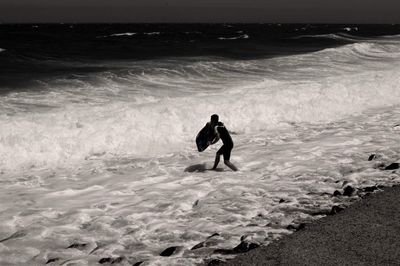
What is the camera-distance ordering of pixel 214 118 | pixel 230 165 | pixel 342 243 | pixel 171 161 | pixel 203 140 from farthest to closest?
pixel 171 161
pixel 203 140
pixel 214 118
pixel 230 165
pixel 342 243

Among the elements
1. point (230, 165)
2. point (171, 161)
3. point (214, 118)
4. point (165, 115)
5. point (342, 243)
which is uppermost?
point (214, 118)

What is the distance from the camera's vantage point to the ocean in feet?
20.9

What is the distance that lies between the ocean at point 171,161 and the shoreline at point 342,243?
0.27m

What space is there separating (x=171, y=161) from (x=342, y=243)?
17.7 ft

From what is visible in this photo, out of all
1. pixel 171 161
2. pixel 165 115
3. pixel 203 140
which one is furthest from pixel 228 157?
pixel 165 115

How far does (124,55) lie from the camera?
34.6 metres

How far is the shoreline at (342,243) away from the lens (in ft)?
17.4

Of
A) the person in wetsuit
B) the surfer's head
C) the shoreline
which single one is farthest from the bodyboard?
the shoreline

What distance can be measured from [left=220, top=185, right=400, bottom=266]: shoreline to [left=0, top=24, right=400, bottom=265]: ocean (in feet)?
0.90

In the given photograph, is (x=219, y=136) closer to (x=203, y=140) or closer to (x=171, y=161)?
(x=203, y=140)

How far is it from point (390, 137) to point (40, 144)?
26.1ft

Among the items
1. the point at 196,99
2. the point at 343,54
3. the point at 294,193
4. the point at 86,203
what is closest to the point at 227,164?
the point at 294,193

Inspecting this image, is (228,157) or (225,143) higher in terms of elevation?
(225,143)

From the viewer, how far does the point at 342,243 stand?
18.5 ft
